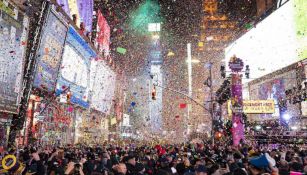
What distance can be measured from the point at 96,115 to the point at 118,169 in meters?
56.2

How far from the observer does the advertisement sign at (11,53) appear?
20953 millimetres

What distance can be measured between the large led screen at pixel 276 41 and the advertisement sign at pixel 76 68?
18043 millimetres

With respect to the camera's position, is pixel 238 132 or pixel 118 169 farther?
pixel 238 132

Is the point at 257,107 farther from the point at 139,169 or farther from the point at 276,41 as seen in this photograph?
the point at 139,169

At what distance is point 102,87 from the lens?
182 feet

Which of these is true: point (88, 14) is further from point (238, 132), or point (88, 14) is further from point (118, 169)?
point (118, 169)

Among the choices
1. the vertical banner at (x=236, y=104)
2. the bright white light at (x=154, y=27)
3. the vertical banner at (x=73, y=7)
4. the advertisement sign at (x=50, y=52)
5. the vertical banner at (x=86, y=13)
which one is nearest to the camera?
the vertical banner at (x=236, y=104)

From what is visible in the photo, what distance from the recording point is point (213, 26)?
13525 centimetres

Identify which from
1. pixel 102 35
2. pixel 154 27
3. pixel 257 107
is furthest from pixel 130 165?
pixel 154 27

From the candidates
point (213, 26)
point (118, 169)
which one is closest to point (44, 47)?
point (118, 169)

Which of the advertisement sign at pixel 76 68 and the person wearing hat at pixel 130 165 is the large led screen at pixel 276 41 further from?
the person wearing hat at pixel 130 165

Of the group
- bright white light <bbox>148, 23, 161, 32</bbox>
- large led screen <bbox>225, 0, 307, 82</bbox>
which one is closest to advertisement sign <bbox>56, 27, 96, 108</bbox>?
large led screen <bbox>225, 0, 307, 82</bbox>

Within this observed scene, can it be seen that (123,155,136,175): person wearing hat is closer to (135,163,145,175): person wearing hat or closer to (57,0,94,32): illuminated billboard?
(135,163,145,175): person wearing hat

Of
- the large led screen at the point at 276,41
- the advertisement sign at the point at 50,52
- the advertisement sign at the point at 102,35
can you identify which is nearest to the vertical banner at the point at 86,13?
the advertisement sign at the point at 102,35
